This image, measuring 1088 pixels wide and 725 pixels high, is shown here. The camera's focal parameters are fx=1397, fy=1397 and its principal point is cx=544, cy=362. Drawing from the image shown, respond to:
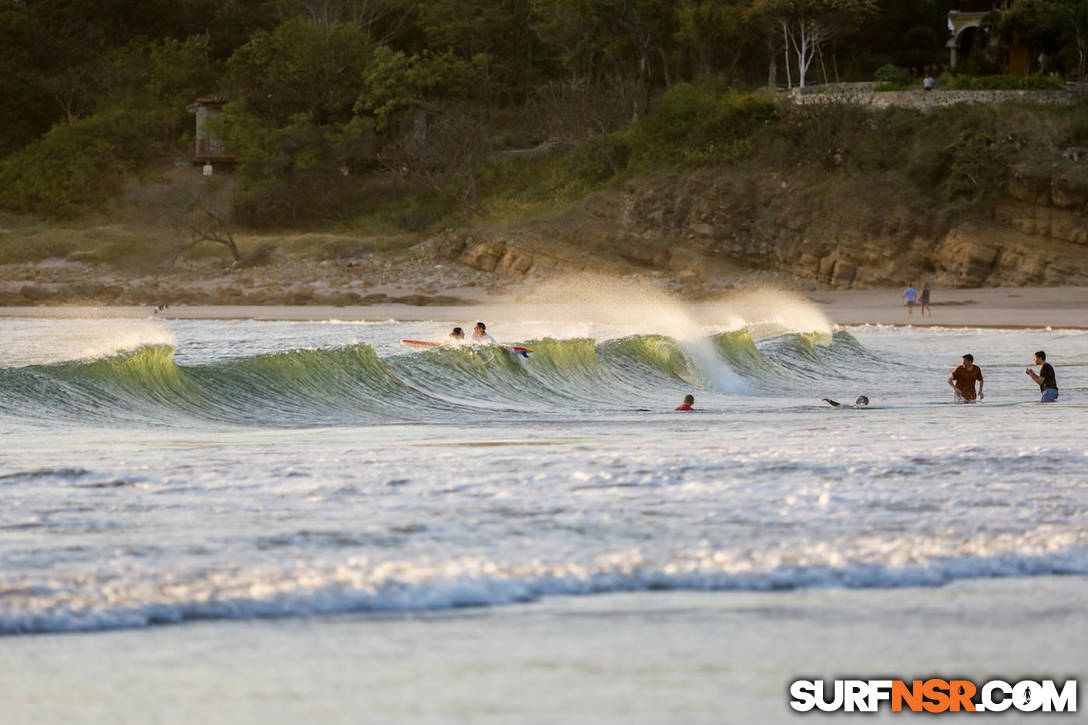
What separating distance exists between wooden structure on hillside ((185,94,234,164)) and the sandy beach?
53.2 ft

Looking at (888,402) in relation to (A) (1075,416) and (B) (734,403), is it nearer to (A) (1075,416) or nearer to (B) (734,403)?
(B) (734,403)

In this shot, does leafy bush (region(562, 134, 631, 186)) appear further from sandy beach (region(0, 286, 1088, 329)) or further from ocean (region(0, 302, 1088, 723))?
ocean (region(0, 302, 1088, 723))

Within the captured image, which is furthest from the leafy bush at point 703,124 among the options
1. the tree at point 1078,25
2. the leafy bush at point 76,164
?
the leafy bush at point 76,164

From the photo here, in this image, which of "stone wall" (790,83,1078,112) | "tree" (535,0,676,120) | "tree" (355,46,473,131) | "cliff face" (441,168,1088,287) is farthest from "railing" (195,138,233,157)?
"stone wall" (790,83,1078,112)

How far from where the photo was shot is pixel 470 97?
2313 inches

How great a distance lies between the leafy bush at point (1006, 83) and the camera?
163 ft

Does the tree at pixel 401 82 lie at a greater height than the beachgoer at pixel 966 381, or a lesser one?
greater

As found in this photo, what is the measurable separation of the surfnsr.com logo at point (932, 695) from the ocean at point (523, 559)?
5.0 inches

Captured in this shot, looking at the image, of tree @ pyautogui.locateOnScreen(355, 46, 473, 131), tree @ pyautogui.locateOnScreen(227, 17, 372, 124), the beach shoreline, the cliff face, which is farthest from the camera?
tree @ pyautogui.locateOnScreen(227, 17, 372, 124)

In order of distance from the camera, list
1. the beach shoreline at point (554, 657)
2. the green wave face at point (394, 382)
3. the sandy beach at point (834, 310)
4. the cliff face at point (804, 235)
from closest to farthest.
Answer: the beach shoreline at point (554, 657)
the green wave face at point (394, 382)
the sandy beach at point (834, 310)
the cliff face at point (804, 235)

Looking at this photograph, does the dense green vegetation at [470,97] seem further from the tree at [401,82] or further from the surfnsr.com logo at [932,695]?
the surfnsr.com logo at [932,695]

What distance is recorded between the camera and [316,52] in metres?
56.6

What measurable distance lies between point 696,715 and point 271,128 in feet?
171

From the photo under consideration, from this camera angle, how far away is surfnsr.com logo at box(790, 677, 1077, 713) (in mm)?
5418
